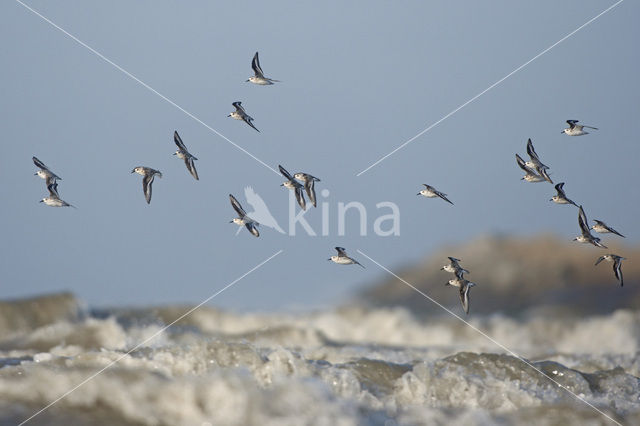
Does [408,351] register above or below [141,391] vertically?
above

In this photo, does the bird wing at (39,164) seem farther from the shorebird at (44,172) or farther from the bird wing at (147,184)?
the bird wing at (147,184)

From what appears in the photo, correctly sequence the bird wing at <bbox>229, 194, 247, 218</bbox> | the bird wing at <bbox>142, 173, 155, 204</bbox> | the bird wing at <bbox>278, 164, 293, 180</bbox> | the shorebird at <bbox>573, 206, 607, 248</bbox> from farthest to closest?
the bird wing at <bbox>229, 194, 247, 218</bbox>
the bird wing at <bbox>278, 164, 293, 180</bbox>
the bird wing at <bbox>142, 173, 155, 204</bbox>
the shorebird at <bbox>573, 206, 607, 248</bbox>

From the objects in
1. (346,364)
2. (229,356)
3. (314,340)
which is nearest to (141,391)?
(229,356)

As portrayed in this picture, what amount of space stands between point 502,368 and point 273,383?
3.59m

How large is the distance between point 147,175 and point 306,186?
262 centimetres

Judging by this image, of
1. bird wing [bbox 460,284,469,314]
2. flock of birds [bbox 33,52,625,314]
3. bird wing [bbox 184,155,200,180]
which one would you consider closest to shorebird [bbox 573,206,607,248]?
flock of birds [bbox 33,52,625,314]

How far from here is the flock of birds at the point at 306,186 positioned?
618 inches

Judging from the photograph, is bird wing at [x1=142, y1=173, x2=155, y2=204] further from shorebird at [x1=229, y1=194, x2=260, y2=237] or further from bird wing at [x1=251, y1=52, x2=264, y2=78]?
bird wing at [x1=251, y1=52, x2=264, y2=78]

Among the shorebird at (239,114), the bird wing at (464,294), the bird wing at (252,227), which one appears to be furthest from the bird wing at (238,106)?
the bird wing at (464,294)

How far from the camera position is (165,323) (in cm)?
2217

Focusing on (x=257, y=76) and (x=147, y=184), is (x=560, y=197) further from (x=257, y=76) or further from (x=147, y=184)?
(x=147, y=184)

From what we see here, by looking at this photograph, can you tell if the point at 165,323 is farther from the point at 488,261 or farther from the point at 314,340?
the point at 488,261

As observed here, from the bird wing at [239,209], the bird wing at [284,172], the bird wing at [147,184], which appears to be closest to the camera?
the bird wing at [147,184]

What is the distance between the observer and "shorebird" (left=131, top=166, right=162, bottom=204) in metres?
16.4
